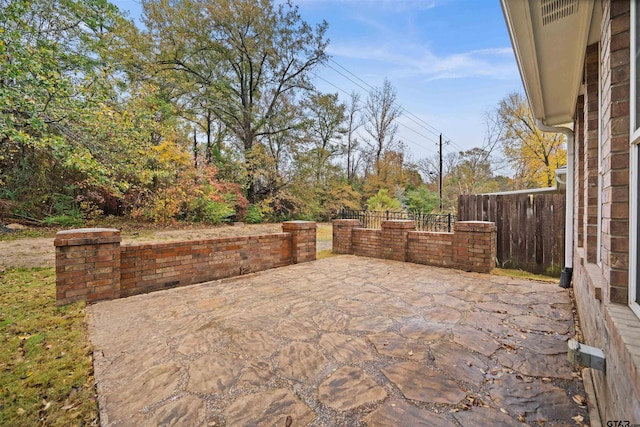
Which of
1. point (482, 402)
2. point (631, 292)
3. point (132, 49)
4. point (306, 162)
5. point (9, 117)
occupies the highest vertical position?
point (132, 49)

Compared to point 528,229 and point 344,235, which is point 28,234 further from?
point 528,229

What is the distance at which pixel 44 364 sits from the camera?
1914 millimetres

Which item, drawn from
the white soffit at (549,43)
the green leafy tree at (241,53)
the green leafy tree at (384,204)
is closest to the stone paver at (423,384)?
the white soffit at (549,43)

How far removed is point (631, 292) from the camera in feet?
4.02

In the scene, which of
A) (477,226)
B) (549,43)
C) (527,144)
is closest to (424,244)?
(477,226)

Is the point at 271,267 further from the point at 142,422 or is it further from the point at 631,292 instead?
the point at 631,292

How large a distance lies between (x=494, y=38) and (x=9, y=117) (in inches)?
291

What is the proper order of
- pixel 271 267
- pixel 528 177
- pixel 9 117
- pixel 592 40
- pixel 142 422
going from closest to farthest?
1. pixel 142 422
2. pixel 592 40
3. pixel 9 117
4. pixel 271 267
5. pixel 528 177

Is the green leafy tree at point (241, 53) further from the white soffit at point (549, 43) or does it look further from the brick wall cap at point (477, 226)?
the white soffit at point (549, 43)

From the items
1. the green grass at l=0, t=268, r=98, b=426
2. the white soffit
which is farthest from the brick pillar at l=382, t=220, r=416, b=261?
the green grass at l=0, t=268, r=98, b=426

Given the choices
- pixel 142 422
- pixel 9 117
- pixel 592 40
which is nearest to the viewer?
pixel 142 422

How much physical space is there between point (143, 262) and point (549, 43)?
16.1 feet

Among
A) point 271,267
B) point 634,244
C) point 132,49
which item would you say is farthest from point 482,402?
point 132,49

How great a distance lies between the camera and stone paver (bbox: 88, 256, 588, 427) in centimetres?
148
